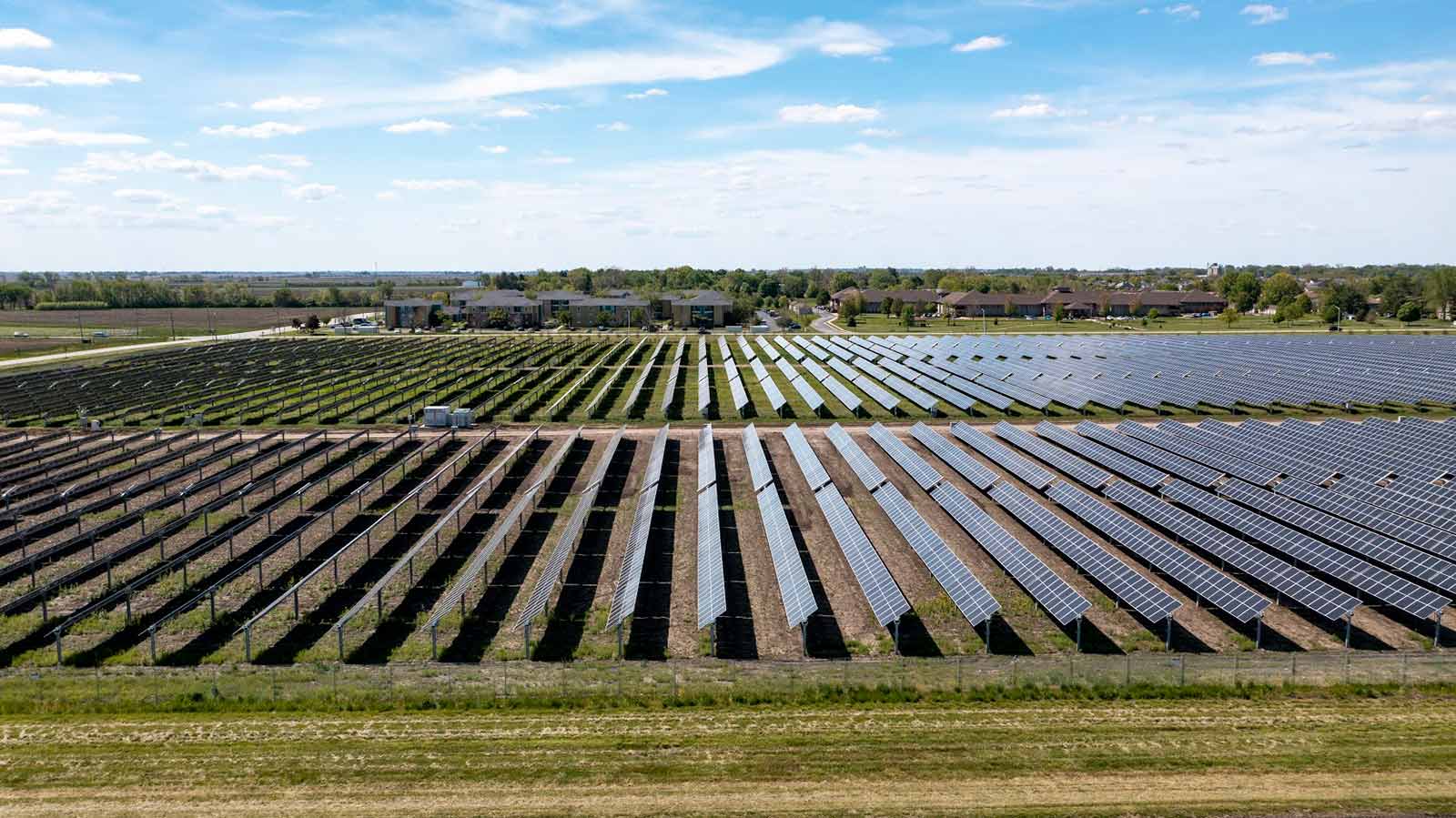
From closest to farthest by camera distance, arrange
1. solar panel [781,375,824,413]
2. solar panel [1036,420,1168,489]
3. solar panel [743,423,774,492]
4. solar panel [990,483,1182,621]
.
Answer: solar panel [990,483,1182,621]
solar panel [743,423,774,492]
solar panel [1036,420,1168,489]
solar panel [781,375,824,413]

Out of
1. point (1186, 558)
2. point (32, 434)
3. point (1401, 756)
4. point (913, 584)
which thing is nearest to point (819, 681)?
Answer: point (913, 584)

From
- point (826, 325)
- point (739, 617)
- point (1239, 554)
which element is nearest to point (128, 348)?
point (826, 325)

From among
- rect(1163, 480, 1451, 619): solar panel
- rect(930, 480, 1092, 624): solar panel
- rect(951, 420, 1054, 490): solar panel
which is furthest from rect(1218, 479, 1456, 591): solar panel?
rect(930, 480, 1092, 624): solar panel

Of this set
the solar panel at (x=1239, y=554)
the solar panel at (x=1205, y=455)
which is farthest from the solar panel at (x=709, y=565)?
the solar panel at (x=1205, y=455)

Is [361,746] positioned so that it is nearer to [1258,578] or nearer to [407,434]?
[1258,578]

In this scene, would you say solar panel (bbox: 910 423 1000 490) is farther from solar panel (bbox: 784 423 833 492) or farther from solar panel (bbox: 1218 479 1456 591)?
solar panel (bbox: 1218 479 1456 591)

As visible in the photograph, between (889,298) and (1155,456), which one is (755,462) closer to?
(1155,456)
